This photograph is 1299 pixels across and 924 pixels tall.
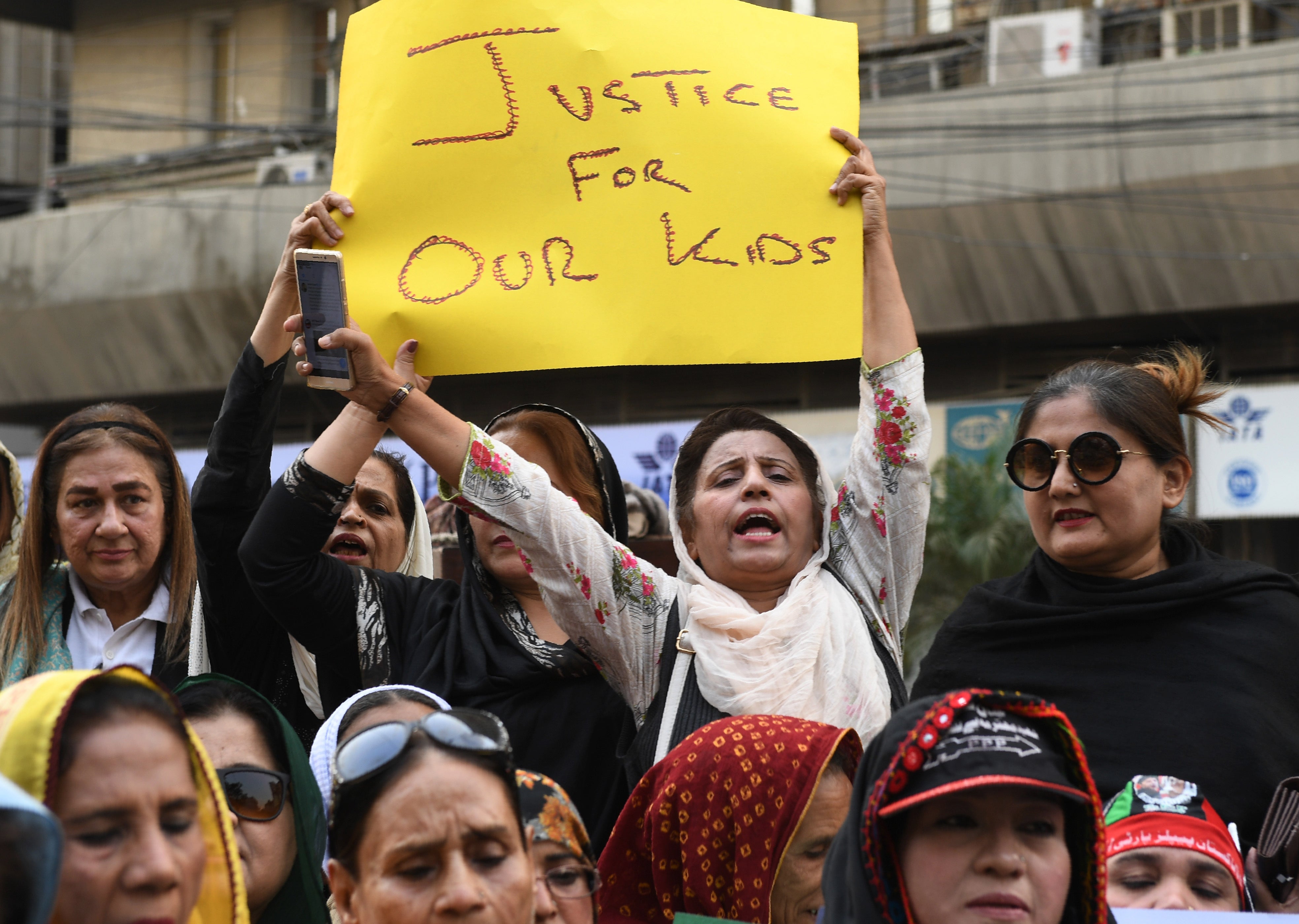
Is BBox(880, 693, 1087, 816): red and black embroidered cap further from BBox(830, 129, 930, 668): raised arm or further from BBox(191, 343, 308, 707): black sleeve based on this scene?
BBox(191, 343, 308, 707): black sleeve

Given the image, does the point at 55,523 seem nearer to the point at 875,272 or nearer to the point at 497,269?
the point at 497,269

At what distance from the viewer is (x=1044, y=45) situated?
13352 millimetres

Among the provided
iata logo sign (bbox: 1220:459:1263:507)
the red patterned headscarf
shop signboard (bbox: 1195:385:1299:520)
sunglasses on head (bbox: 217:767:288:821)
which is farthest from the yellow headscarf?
iata logo sign (bbox: 1220:459:1263:507)

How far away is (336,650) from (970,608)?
1210 mm

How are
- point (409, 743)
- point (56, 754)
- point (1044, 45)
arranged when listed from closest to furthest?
point (56, 754) → point (409, 743) → point (1044, 45)

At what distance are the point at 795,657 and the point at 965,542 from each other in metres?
8.86

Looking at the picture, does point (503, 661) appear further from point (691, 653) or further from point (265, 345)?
point (265, 345)

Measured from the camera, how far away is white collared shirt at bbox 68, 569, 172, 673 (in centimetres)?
294

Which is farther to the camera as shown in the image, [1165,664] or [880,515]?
[880,515]

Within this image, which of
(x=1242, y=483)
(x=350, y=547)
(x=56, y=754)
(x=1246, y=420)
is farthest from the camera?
(x=1242, y=483)

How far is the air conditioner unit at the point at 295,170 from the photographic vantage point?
1567cm

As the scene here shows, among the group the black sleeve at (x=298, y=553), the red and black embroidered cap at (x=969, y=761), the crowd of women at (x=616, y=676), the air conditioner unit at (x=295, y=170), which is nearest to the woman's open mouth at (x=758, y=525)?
the crowd of women at (x=616, y=676)

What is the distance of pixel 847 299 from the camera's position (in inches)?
108

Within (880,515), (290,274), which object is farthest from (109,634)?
(880,515)
